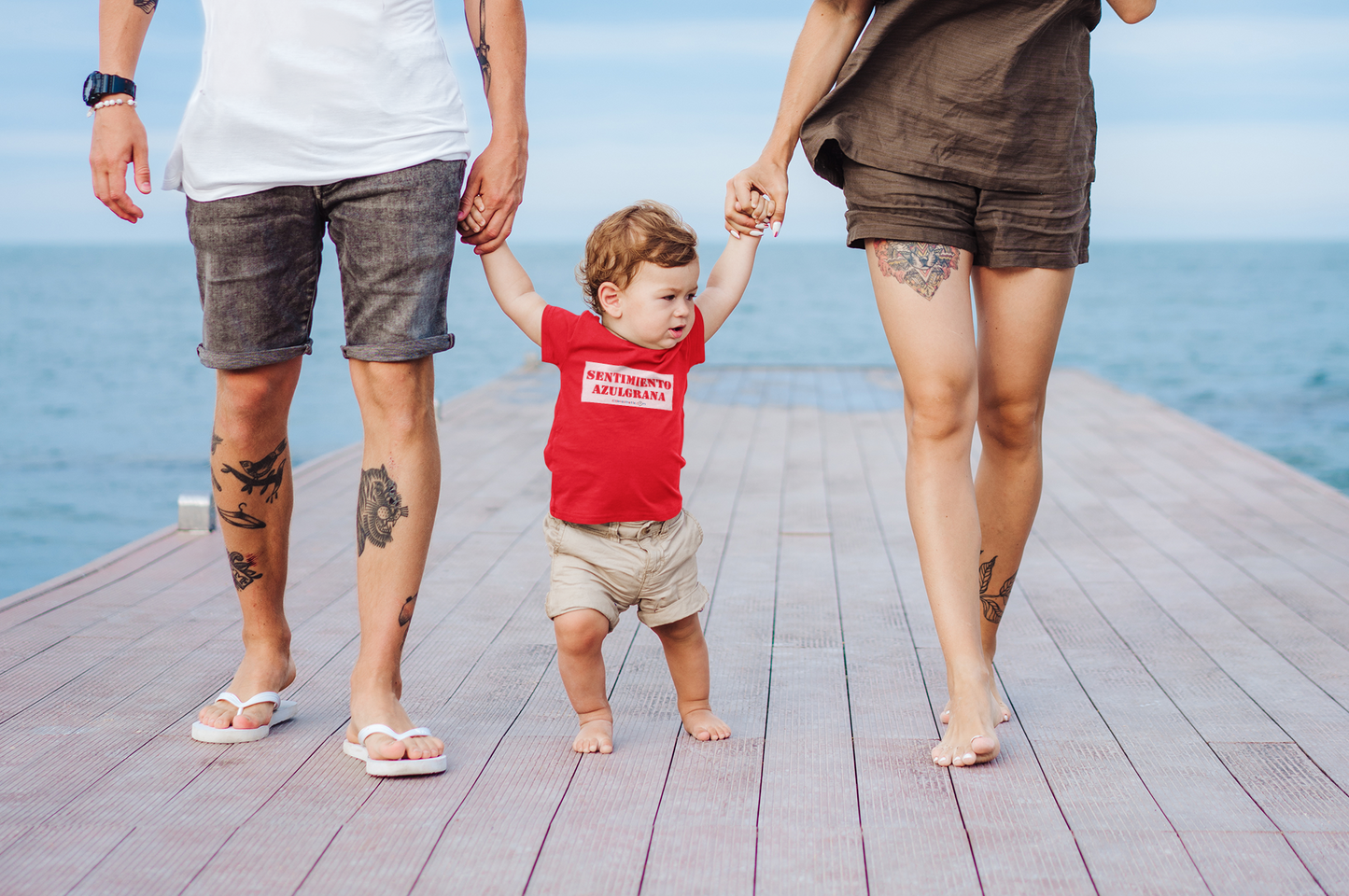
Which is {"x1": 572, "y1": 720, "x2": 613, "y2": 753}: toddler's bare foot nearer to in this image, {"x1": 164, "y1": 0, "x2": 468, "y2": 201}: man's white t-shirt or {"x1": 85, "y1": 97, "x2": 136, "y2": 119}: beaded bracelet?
{"x1": 164, "y1": 0, "x2": 468, "y2": 201}: man's white t-shirt

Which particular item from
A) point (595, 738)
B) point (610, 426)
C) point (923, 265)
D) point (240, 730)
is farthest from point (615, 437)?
point (240, 730)

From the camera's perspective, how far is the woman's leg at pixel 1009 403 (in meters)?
2.26

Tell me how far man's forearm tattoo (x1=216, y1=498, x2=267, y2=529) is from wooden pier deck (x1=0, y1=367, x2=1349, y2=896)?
15.8 inches

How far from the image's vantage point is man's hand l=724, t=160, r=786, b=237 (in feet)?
7.48

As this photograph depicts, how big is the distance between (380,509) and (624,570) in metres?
0.47

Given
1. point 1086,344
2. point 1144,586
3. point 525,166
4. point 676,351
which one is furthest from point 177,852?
point 1086,344

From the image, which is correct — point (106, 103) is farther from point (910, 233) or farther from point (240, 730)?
point (910, 233)

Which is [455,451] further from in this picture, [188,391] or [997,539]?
[188,391]

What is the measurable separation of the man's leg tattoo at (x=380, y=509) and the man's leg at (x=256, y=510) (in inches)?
9.4

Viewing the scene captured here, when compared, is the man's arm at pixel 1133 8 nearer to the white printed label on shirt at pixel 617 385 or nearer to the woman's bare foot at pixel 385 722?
the white printed label on shirt at pixel 617 385

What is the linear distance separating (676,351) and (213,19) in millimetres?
1008

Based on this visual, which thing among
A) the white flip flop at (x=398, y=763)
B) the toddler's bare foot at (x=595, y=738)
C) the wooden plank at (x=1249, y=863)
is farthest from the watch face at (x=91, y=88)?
the wooden plank at (x=1249, y=863)

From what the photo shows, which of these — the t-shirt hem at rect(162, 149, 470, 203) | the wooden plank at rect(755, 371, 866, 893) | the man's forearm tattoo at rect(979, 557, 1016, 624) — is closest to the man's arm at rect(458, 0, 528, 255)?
the t-shirt hem at rect(162, 149, 470, 203)

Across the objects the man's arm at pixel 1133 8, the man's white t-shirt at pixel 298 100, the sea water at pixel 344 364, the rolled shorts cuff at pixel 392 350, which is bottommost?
the sea water at pixel 344 364
